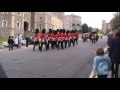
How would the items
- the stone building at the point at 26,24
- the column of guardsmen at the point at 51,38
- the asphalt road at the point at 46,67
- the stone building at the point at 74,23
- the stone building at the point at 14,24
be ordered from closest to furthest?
the asphalt road at the point at 46,67, the column of guardsmen at the point at 51,38, the stone building at the point at 26,24, the stone building at the point at 14,24, the stone building at the point at 74,23

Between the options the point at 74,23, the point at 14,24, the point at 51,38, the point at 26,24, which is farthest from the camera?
the point at 14,24

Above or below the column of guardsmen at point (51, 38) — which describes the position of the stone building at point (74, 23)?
above

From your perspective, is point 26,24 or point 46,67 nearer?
point 46,67

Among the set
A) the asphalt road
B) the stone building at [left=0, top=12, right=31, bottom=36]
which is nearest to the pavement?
the asphalt road

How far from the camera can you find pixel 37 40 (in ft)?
78.3

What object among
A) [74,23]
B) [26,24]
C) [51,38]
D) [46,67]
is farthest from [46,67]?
[74,23]

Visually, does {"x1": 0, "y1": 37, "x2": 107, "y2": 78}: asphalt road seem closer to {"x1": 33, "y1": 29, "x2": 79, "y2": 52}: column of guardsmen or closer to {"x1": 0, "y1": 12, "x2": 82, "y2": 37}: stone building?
{"x1": 33, "y1": 29, "x2": 79, "y2": 52}: column of guardsmen

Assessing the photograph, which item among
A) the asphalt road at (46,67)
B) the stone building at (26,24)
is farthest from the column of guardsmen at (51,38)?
the asphalt road at (46,67)

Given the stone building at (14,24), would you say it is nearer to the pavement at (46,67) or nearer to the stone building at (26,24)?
the stone building at (26,24)

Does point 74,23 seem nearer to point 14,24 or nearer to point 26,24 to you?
point 26,24

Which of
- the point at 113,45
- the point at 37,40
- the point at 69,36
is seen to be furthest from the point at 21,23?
the point at 113,45
